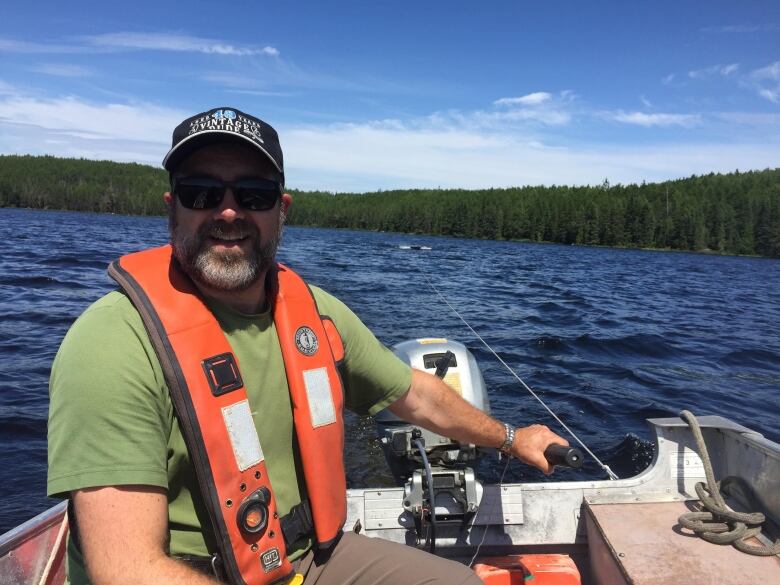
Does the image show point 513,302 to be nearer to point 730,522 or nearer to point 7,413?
point 7,413

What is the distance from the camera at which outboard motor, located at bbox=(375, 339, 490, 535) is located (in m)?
2.92

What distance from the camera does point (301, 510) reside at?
6.63 feet

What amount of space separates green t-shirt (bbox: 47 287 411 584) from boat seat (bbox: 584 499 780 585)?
151cm

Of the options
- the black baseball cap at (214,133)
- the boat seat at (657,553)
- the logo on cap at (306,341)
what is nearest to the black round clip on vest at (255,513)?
the logo on cap at (306,341)

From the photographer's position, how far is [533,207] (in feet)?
335

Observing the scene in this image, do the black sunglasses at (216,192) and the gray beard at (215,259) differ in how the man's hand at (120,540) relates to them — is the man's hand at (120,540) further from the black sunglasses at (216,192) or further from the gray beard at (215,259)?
the black sunglasses at (216,192)

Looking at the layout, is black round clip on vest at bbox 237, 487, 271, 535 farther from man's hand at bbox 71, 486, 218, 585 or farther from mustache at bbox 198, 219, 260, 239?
mustache at bbox 198, 219, 260, 239

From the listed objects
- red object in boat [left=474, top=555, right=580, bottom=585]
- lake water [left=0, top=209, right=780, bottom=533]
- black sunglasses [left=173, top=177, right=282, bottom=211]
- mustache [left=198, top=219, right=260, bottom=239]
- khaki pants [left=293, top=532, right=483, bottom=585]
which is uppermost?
black sunglasses [left=173, top=177, right=282, bottom=211]

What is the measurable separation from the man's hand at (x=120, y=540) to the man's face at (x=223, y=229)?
2.53 feet

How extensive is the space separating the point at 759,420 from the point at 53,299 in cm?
1432

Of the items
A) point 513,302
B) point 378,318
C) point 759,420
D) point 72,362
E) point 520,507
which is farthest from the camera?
point 513,302

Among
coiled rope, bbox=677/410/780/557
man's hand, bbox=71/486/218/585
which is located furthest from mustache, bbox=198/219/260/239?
coiled rope, bbox=677/410/780/557

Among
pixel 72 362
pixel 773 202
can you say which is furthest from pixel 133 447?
pixel 773 202

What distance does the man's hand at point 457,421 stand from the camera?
262 centimetres
